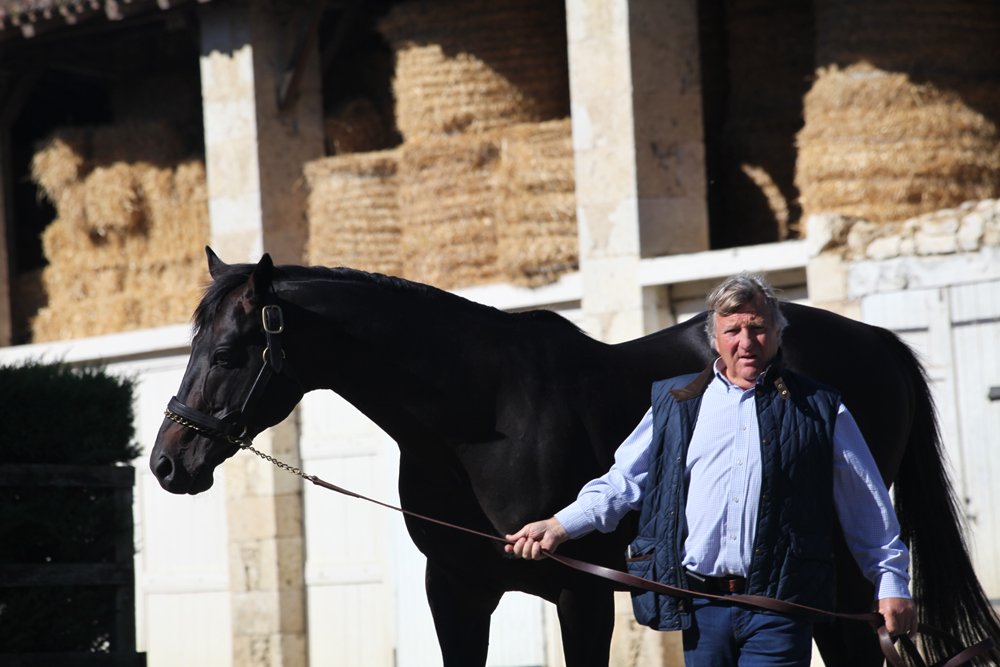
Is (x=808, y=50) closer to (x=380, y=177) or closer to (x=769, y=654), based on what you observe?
(x=380, y=177)

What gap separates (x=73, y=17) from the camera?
428 inches

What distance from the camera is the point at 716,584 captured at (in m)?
3.87

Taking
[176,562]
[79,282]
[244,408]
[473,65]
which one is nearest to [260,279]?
[244,408]

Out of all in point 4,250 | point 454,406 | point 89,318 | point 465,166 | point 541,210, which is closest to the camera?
point 454,406

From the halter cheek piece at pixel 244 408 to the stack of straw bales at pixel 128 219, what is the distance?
22.2 ft

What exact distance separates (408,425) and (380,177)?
18.4 ft

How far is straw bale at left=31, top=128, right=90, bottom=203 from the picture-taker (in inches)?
463

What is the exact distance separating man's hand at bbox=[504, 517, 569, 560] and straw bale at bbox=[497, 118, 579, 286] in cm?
538

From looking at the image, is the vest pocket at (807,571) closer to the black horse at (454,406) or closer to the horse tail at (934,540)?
the black horse at (454,406)

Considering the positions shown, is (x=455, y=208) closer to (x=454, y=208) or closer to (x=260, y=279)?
(x=454, y=208)

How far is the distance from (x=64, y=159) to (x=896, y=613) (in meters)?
9.23

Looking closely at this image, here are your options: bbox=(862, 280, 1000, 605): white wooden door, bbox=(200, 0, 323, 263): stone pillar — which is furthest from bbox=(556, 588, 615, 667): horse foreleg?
bbox=(200, 0, 323, 263): stone pillar

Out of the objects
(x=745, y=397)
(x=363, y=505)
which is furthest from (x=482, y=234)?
(x=745, y=397)

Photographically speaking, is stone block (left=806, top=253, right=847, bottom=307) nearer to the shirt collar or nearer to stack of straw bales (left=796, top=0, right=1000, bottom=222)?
stack of straw bales (left=796, top=0, right=1000, bottom=222)
